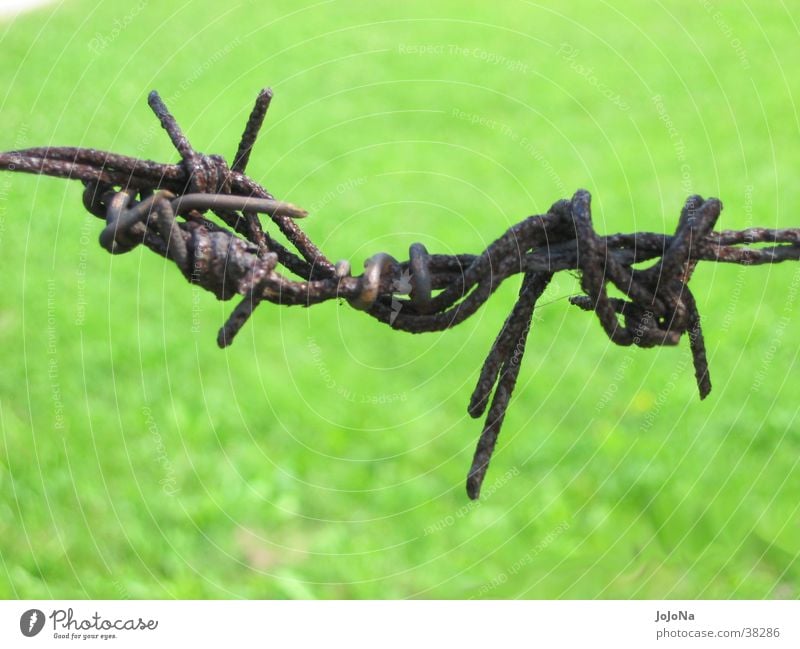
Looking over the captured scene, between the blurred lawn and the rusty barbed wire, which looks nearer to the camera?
the rusty barbed wire

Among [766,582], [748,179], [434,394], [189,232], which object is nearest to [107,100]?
[434,394]

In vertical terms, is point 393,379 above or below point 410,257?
above

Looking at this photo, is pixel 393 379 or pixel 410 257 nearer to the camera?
pixel 410 257

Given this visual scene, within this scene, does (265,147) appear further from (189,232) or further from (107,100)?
(189,232)

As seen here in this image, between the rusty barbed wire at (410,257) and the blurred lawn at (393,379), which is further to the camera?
the blurred lawn at (393,379)
